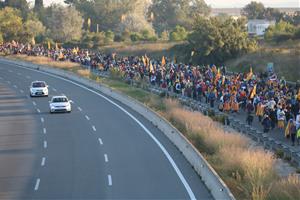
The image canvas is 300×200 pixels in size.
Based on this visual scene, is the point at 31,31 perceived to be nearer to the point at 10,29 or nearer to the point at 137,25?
the point at 10,29

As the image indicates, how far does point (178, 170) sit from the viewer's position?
2311 centimetres

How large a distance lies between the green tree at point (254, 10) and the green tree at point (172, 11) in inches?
521

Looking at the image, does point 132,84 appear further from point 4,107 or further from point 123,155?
point 123,155

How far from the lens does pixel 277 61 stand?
63.4 m

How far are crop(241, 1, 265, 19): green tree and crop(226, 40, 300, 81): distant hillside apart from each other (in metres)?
95.6

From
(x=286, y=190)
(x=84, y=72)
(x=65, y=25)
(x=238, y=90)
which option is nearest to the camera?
(x=286, y=190)

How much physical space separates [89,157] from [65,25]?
107202 millimetres

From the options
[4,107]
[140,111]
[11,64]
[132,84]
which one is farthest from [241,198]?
[11,64]

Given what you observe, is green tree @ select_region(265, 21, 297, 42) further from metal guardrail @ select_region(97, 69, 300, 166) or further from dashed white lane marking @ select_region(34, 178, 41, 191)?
dashed white lane marking @ select_region(34, 178, 41, 191)

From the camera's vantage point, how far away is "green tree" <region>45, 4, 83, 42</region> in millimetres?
129000

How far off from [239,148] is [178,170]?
265 cm

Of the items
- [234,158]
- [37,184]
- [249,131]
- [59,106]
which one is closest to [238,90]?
[249,131]

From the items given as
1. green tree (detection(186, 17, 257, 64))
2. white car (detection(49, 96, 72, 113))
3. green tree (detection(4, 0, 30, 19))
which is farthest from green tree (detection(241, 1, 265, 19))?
white car (detection(49, 96, 72, 113))

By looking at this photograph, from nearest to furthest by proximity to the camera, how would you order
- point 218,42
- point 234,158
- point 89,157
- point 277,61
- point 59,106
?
point 234,158
point 89,157
point 59,106
point 277,61
point 218,42
